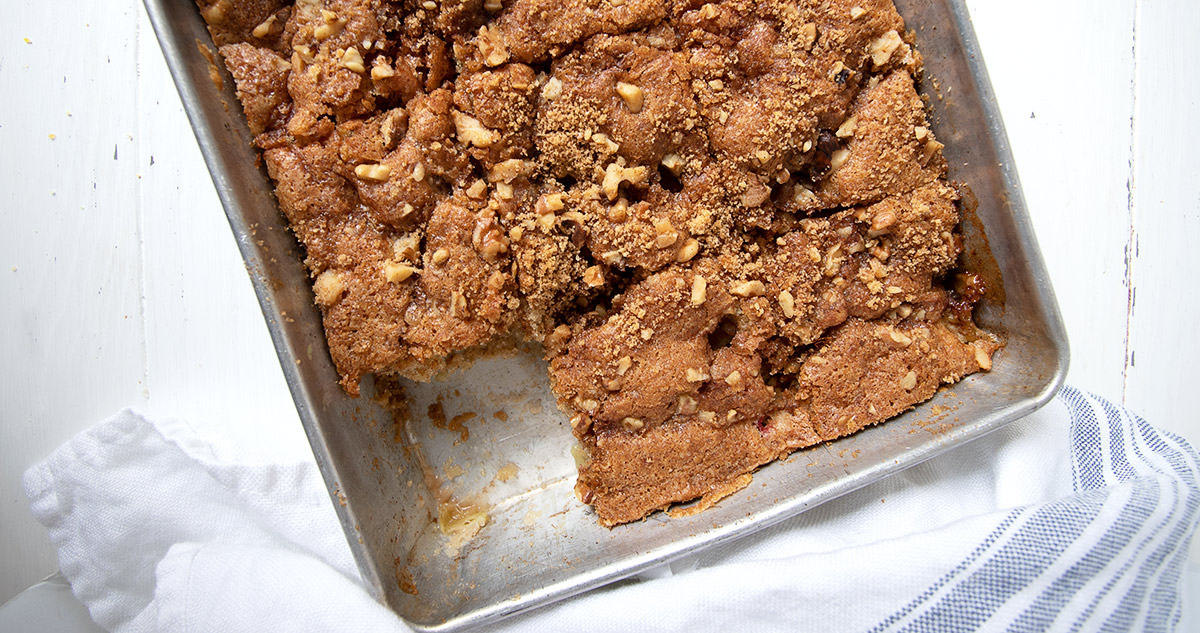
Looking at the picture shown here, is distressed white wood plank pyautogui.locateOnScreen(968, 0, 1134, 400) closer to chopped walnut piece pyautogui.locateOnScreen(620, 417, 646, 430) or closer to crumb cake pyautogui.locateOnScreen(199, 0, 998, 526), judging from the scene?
crumb cake pyautogui.locateOnScreen(199, 0, 998, 526)

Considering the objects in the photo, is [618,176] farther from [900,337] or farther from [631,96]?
[900,337]

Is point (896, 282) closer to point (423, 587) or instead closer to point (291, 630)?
point (423, 587)

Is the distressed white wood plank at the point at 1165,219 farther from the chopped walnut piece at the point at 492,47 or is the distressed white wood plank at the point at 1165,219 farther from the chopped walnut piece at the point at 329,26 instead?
the chopped walnut piece at the point at 329,26

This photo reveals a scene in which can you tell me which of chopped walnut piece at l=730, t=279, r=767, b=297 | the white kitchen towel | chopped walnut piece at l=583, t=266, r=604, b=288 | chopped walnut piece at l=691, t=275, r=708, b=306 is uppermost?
chopped walnut piece at l=583, t=266, r=604, b=288

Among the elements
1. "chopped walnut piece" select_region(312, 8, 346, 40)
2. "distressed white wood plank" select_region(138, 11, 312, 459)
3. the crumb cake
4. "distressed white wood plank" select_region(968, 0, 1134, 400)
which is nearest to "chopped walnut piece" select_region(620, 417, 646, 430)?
the crumb cake

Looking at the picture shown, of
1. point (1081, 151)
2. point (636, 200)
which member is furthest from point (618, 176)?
point (1081, 151)

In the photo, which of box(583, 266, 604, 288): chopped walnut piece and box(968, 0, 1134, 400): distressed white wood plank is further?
box(968, 0, 1134, 400): distressed white wood plank

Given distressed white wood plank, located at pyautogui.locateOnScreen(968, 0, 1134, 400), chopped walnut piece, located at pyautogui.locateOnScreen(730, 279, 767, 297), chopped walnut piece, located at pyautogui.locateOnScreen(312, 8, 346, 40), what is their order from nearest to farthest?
chopped walnut piece, located at pyautogui.locateOnScreen(312, 8, 346, 40) < chopped walnut piece, located at pyautogui.locateOnScreen(730, 279, 767, 297) < distressed white wood plank, located at pyautogui.locateOnScreen(968, 0, 1134, 400)
